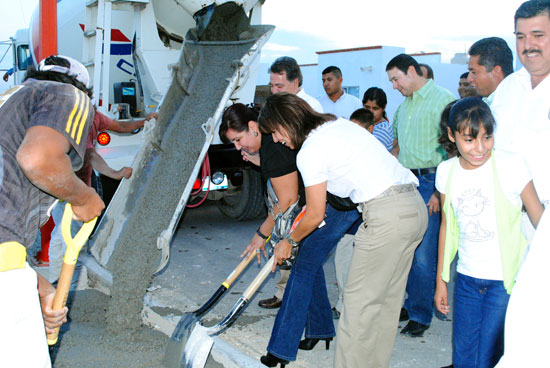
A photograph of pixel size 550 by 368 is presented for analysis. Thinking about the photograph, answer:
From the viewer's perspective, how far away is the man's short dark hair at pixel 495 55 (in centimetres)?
325

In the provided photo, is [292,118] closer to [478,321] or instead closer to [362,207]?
[362,207]

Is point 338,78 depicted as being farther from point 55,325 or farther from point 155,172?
point 55,325

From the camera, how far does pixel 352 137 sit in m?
2.73

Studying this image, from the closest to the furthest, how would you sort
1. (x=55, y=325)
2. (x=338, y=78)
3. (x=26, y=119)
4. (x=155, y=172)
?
(x=26, y=119) → (x=55, y=325) → (x=155, y=172) → (x=338, y=78)

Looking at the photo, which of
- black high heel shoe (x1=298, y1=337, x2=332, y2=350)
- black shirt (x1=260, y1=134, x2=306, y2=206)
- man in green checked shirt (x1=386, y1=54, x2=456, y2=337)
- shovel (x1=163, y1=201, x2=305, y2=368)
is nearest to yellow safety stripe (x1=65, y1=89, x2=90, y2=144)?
black shirt (x1=260, y1=134, x2=306, y2=206)

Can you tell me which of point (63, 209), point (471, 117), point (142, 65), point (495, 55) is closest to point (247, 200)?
point (142, 65)

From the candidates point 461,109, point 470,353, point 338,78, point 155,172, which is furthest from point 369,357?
point 338,78

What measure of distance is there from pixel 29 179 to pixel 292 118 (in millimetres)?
1348

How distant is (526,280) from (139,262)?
343cm

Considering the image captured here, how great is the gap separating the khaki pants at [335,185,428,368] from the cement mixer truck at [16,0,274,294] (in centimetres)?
190

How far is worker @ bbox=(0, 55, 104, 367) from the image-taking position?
5.74 feet

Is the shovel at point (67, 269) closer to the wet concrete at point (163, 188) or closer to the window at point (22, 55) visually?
the wet concrete at point (163, 188)

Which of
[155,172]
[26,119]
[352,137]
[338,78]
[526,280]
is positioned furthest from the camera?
[338,78]

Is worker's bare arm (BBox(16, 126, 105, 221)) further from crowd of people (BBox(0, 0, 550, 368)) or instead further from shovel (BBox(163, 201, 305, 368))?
shovel (BBox(163, 201, 305, 368))
